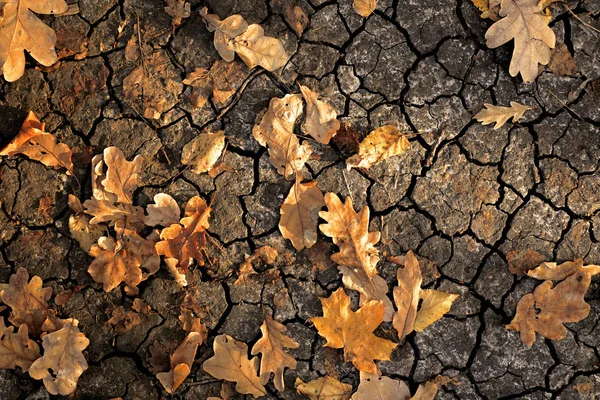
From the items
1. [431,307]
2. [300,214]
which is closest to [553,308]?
[431,307]

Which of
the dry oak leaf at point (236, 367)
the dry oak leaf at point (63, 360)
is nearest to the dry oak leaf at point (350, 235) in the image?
the dry oak leaf at point (236, 367)

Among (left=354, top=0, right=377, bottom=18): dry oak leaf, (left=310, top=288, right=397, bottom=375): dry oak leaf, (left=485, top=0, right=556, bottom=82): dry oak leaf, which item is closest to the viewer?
(left=310, top=288, right=397, bottom=375): dry oak leaf

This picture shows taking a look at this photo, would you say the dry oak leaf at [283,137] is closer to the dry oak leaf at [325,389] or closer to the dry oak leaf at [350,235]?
the dry oak leaf at [350,235]

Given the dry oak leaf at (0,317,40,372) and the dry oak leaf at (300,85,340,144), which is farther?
the dry oak leaf at (300,85,340,144)

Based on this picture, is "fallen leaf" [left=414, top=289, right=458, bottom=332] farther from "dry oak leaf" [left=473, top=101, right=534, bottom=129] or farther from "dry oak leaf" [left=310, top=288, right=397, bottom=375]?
"dry oak leaf" [left=473, top=101, right=534, bottom=129]

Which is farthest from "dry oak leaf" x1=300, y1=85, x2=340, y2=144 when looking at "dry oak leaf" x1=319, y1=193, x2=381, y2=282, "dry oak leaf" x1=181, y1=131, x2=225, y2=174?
"dry oak leaf" x1=181, y1=131, x2=225, y2=174

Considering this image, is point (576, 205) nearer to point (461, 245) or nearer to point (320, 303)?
point (461, 245)

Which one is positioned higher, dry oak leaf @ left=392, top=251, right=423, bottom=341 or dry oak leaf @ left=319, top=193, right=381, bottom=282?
dry oak leaf @ left=319, top=193, right=381, bottom=282
